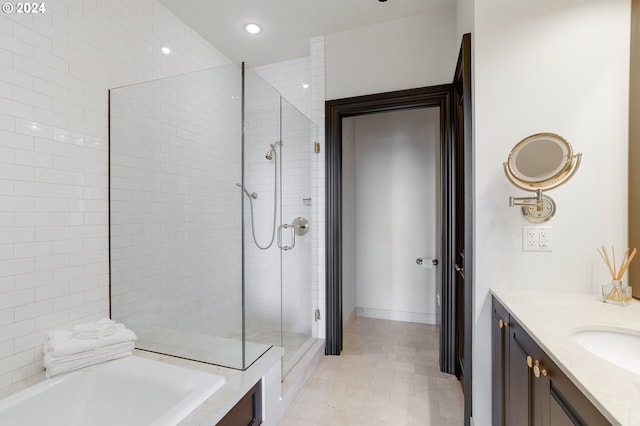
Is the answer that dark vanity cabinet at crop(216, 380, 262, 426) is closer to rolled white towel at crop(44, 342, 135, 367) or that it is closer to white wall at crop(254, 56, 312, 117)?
rolled white towel at crop(44, 342, 135, 367)

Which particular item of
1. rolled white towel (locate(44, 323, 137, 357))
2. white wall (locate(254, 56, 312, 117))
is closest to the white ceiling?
white wall (locate(254, 56, 312, 117))

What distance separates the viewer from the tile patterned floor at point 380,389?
1778mm

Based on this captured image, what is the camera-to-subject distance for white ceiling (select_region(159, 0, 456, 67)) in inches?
87.3

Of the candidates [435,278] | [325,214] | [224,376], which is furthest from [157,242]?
[435,278]

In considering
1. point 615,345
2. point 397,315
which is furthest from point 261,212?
point 397,315

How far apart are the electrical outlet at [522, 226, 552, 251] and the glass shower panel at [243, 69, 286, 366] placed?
149cm

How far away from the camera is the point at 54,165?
150 cm

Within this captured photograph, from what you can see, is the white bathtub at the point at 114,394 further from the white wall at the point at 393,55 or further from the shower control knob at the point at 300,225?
the white wall at the point at 393,55

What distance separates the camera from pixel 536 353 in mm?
1004

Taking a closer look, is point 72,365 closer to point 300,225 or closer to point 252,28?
point 300,225

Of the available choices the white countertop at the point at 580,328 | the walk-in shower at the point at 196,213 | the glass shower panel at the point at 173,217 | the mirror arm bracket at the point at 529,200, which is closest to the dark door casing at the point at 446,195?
the mirror arm bracket at the point at 529,200

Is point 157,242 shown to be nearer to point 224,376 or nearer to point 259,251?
point 259,251

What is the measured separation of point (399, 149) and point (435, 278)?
4.94 ft

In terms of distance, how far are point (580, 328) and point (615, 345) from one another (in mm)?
125
